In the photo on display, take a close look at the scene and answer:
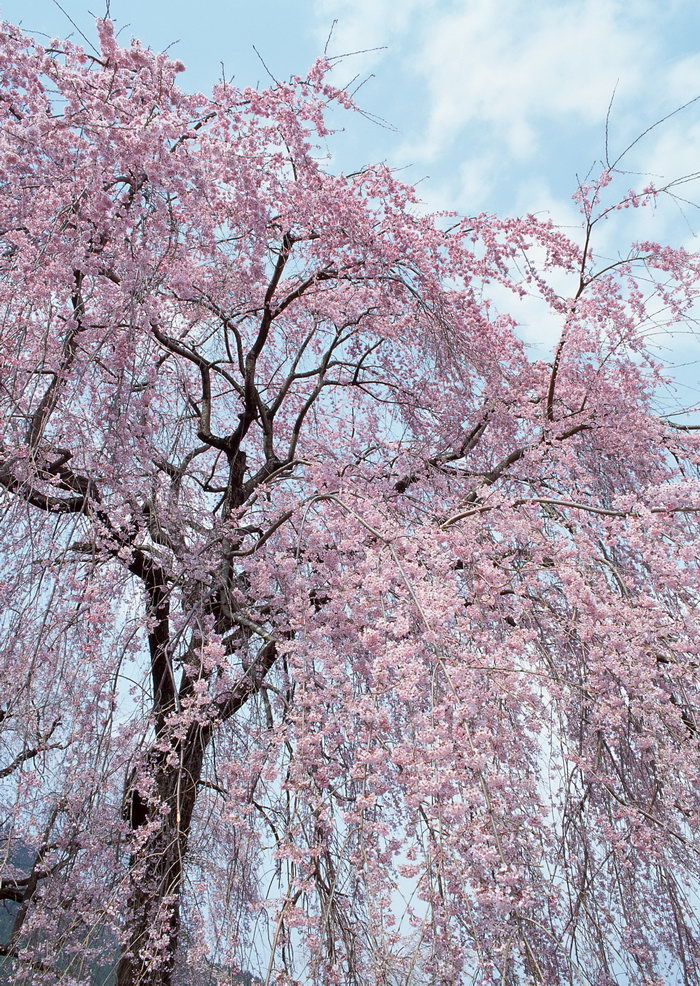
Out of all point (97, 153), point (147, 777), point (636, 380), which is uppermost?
point (636, 380)

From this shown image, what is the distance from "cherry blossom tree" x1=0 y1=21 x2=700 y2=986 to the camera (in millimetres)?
2490

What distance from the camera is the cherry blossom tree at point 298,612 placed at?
249cm

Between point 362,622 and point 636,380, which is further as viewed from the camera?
point 636,380

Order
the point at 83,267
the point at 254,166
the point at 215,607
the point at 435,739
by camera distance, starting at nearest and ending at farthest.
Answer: the point at 435,739
the point at 83,267
the point at 215,607
the point at 254,166

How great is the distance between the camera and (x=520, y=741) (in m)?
2.69

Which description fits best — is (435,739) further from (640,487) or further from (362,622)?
(640,487)

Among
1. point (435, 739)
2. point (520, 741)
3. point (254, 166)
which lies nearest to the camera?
point (435, 739)

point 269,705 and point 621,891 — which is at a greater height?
point 269,705

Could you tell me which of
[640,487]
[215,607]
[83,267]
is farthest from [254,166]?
[640,487]

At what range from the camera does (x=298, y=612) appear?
3145 mm

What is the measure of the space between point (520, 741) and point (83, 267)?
2.83 metres

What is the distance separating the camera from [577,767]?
119 inches

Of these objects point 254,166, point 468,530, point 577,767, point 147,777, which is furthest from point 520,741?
point 254,166

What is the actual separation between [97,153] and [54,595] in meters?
2.16
